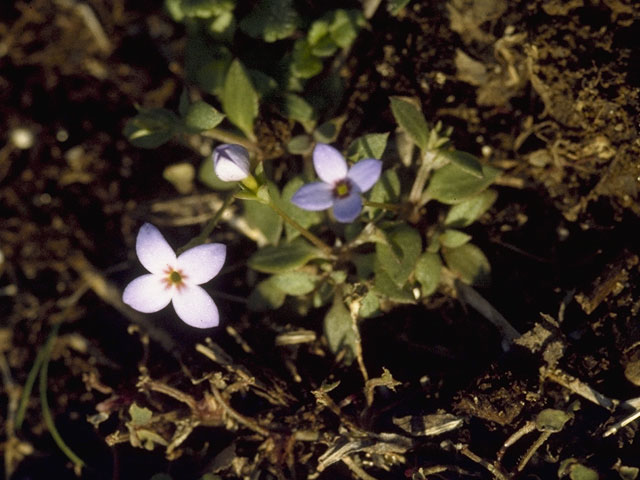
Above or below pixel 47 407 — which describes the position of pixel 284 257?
above

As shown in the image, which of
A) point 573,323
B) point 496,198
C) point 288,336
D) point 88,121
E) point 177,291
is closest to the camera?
point 177,291

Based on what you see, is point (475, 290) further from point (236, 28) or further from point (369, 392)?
point (236, 28)

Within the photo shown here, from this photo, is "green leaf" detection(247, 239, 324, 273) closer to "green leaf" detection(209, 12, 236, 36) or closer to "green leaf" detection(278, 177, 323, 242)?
"green leaf" detection(278, 177, 323, 242)

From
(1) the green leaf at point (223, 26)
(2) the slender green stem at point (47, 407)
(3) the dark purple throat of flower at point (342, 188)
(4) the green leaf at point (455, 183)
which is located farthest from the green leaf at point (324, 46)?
(2) the slender green stem at point (47, 407)

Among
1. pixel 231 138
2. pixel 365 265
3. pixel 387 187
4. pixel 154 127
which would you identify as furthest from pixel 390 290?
pixel 154 127

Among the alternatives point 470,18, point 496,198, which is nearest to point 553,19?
point 470,18

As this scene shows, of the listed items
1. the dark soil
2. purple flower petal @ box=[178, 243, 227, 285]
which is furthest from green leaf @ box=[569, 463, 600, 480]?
purple flower petal @ box=[178, 243, 227, 285]

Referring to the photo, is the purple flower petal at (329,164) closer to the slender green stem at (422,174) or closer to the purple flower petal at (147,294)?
the slender green stem at (422,174)

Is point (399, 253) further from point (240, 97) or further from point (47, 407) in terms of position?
point (47, 407)
